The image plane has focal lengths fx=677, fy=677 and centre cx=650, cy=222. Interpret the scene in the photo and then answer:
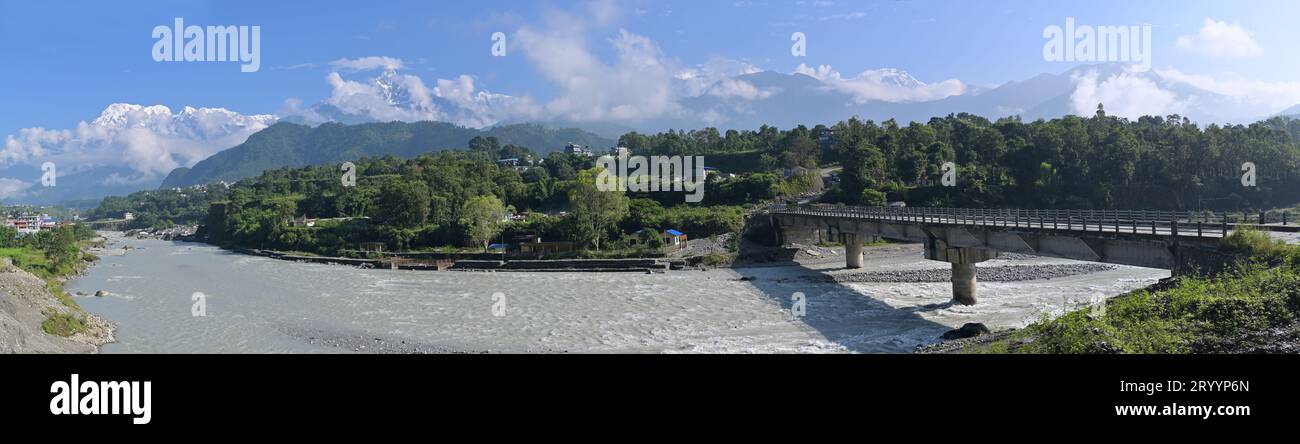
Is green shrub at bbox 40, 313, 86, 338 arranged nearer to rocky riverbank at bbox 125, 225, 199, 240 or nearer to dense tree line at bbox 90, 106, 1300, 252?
dense tree line at bbox 90, 106, 1300, 252

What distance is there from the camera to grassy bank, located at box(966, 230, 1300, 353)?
11898 mm

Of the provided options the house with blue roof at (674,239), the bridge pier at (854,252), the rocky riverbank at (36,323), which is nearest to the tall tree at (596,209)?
the house with blue roof at (674,239)

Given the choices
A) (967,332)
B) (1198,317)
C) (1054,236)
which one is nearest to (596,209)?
(1054,236)

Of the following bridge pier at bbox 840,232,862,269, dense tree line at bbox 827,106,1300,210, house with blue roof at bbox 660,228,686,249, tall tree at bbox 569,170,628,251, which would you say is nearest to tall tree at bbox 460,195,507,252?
tall tree at bbox 569,170,628,251

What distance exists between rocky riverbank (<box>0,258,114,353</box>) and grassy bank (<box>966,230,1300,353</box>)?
82.5 feet

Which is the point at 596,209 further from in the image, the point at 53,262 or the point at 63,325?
the point at 53,262

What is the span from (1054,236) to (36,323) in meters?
35.7

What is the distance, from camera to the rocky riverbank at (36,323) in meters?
19.5

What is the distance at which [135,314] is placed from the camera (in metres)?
31.2

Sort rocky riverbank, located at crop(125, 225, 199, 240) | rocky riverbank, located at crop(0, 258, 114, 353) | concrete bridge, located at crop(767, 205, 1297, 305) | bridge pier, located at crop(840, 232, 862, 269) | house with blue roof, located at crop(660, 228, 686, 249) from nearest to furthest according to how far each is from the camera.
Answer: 1. concrete bridge, located at crop(767, 205, 1297, 305)
2. rocky riverbank, located at crop(0, 258, 114, 353)
3. bridge pier, located at crop(840, 232, 862, 269)
4. house with blue roof, located at crop(660, 228, 686, 249)
5. rocky riverbank, located at crop(125, 225, 199, 240)

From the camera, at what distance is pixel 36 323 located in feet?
75.9

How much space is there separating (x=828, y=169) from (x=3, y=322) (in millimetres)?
85546
